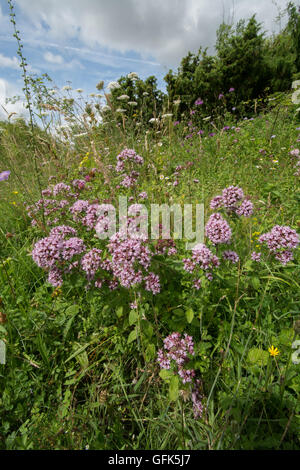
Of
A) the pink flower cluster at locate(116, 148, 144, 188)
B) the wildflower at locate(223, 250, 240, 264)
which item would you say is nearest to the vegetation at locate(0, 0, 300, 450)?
the wildflower at locate(223, 250, 240, 264)

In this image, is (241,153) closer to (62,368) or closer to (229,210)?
(229,210)

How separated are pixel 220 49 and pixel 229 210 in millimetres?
15396

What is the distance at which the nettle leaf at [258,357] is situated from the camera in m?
1.62

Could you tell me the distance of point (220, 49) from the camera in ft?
42.1

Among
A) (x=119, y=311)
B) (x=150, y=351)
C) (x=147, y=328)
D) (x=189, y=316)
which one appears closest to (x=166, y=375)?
(x=150, y=351)

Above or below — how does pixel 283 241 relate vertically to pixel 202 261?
above

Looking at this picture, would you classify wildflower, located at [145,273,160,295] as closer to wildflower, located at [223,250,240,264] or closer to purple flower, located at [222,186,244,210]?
wildflower, located at [223,250,240,264]

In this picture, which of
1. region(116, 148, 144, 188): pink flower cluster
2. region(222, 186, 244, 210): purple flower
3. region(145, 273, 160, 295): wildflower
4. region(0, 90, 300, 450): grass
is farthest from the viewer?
region(116, 148, 144, 188): pink flower cluster

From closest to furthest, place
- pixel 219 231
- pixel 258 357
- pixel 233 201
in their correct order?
1. pixel 258 357
2. pixel 219 231
3. pixel 233 201

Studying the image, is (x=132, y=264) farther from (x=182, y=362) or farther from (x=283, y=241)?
(x=283, y=241)

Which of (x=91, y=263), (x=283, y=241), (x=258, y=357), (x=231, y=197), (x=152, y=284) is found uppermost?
(x=231, y=197)

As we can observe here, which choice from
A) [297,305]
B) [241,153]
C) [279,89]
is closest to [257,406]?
[297,305]

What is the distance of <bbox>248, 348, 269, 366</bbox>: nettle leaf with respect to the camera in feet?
5.31

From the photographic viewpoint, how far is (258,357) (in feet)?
5.33
